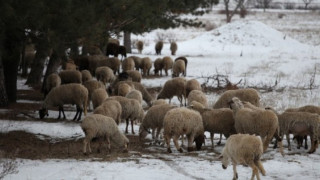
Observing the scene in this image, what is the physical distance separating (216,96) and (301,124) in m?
8.17

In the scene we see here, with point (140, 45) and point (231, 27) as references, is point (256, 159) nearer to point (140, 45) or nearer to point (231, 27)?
point (140, 45)

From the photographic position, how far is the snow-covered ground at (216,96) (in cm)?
907

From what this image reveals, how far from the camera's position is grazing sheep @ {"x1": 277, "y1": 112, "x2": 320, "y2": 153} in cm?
1061

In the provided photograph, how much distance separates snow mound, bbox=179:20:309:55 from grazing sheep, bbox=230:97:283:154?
25.6 metres

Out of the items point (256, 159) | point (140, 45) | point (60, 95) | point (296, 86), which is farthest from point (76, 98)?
point (140, 45)

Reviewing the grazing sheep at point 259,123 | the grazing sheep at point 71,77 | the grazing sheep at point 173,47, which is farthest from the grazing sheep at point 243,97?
the grazing sheep at point 173,47

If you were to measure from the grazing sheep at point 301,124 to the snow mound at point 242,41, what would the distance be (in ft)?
83.0

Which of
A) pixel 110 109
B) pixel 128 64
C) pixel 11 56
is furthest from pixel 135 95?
pixel 128 64

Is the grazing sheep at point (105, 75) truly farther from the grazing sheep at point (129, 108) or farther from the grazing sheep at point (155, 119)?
the grazing sheep at point (155, 119)

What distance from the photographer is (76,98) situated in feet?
47.1

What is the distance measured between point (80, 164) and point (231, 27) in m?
34.5

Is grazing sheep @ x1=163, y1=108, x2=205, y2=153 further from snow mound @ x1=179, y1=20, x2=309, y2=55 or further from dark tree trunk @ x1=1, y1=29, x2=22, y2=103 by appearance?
snow mound @ x1=179, y1=20, x2=309, y2=55

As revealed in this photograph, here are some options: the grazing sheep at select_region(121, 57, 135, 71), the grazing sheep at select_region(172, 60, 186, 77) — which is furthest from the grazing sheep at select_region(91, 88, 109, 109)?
the grazing sheep at select_region(172, 60, 186, 77)

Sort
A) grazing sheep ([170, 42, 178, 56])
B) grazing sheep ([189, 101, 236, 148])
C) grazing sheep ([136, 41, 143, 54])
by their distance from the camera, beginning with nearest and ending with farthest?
grazing sheep ([189, 101, 236, 148])
grazing sheep ([170, 42, 178, 56])
grazing sheep ([136, 41, 143, 54])
